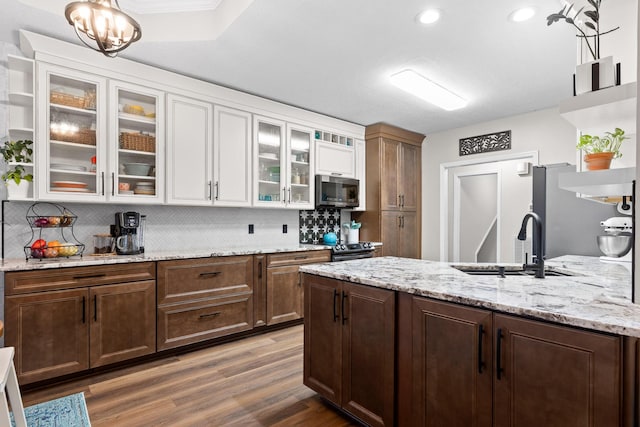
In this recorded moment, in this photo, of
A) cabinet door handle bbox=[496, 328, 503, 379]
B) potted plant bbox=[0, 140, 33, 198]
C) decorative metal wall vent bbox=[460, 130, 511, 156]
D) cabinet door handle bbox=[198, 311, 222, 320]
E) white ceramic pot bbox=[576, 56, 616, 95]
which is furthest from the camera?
decorative metal wall vent bbox=[460, 130, 511, 156]

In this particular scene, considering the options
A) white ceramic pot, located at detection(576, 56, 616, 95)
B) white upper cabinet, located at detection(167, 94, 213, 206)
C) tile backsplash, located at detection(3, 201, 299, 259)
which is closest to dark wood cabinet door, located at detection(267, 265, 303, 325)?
tile backsplash, located at detection(3, 201, 299, 259)

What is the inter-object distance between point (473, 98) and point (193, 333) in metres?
3.82

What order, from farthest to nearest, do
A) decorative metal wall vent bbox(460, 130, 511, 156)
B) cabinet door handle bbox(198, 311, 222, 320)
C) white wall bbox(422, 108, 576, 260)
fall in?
decorative metal wall vent bbox(460, 130, 511, 156) < white wall bbox(422, 108, 576, 260) < cabinet door handle bbox(198, 311, 222, 320)

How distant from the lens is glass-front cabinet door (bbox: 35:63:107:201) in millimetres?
2518

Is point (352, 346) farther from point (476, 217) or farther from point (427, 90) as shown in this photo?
point (476, 217)

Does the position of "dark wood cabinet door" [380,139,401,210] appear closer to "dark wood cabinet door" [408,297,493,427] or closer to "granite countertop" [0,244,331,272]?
"granite countertop" [0,244,331,272]

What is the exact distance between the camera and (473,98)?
149 inches

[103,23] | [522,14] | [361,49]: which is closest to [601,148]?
[522,14]

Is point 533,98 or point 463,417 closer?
point 463,417

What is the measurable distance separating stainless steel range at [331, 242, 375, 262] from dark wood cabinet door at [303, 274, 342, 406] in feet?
6.32

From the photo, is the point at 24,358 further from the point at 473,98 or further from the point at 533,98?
the point at 533,98

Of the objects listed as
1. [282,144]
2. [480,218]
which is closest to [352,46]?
[282,144]

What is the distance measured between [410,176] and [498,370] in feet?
13.7

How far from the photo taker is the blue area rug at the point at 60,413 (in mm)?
1901
